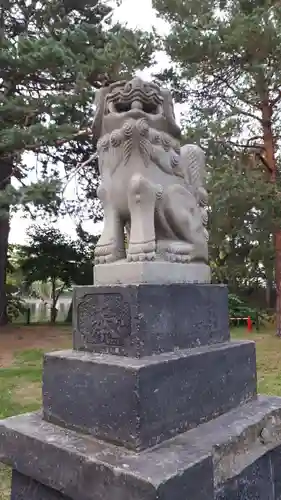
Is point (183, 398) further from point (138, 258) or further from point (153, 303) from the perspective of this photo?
point (138, 258)

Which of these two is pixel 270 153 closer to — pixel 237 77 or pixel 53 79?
pixel 237 77

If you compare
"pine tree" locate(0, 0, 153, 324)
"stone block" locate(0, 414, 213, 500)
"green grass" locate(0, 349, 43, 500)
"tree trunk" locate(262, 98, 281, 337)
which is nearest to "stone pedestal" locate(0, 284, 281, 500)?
"stone block" locate(0, 414, 213, 500)

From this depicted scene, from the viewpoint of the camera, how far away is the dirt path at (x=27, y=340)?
6.45 m

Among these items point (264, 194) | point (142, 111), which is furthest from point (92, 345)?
point (264, 194)

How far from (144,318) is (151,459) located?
1.68ft

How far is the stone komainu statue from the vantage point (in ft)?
6.24

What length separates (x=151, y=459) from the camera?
140 cm

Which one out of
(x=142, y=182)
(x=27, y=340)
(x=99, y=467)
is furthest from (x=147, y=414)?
(x=27, y=340)

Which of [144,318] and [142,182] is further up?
[142,182]

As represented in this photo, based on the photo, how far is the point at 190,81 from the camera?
25.8 feet

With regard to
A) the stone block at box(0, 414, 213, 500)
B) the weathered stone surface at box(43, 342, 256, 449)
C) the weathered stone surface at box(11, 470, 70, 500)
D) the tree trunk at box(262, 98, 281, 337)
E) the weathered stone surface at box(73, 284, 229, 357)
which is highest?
the tree trunk at box(262, 98, 281, 337)

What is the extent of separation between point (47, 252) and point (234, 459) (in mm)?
9818

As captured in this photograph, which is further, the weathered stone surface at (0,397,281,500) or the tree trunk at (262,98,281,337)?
the tree trunk at (262,98,281,337)

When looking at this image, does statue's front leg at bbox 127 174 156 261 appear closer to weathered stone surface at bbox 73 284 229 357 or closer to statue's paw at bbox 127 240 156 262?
statue's paw at bbox 127 240 156 262
